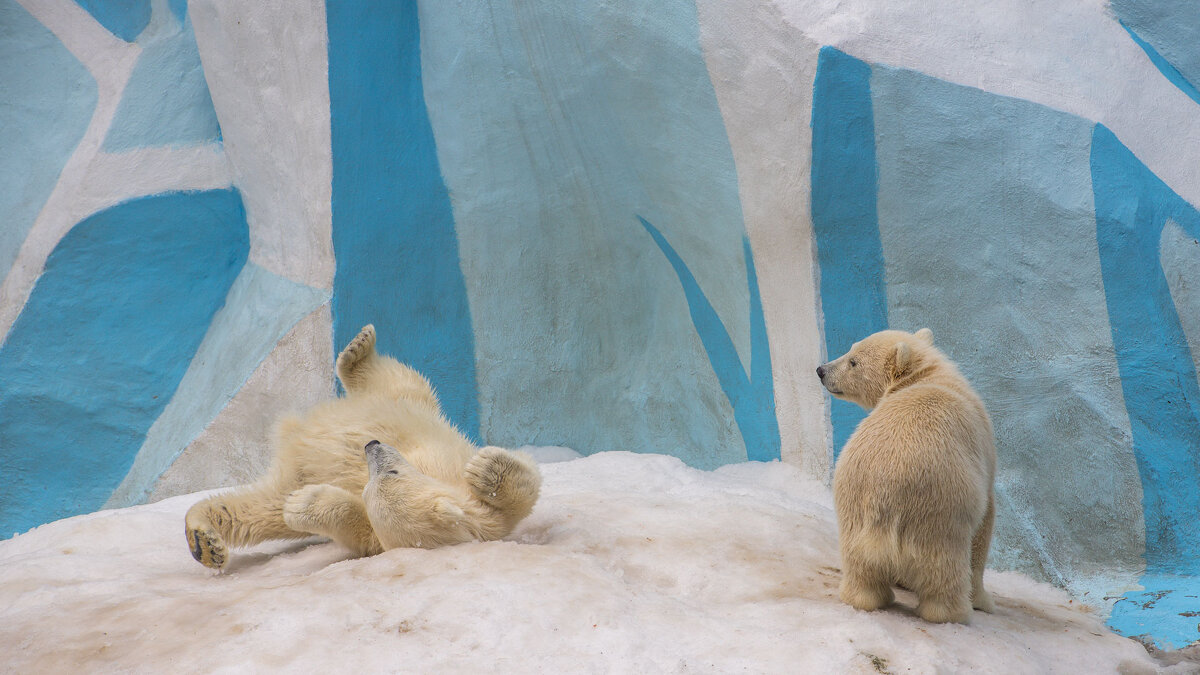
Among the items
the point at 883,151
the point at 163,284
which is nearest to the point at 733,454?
the point at 883,151

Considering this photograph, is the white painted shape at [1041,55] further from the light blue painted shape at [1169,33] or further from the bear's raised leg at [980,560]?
the bear's raised leg at [980,560]

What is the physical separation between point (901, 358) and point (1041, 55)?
1.91 m

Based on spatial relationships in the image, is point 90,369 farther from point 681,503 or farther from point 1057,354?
point 1057,354

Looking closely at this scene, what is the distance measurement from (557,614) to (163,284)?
424 cm

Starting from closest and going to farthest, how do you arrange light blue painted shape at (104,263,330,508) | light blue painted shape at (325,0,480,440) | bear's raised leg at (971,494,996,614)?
bear's raised leg at (971,494,996,614) < light blue painted shape at (325,0,480,440) < light blue painted shape at (104,263,330,508)

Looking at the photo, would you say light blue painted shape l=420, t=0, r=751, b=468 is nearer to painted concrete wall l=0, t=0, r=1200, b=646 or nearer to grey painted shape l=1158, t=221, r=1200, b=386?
painted concrete wall l=0, t=0, r=1200, b=646

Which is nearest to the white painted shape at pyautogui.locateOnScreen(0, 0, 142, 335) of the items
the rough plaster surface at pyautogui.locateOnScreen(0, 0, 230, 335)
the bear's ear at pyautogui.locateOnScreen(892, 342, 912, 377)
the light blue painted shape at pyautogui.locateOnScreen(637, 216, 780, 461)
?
the rough plaster surface at pyautogui.locateOnScreen(0, 0, 230, 335)

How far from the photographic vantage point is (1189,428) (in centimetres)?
319

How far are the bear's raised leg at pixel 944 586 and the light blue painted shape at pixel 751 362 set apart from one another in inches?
80.3

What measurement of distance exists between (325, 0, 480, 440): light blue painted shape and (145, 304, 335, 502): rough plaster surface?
0.30 metres

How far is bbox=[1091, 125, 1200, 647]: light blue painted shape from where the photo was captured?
3127 mm

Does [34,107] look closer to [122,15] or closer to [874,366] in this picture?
[122,15]

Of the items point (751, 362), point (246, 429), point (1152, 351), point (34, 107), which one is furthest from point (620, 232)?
point (34, 107)

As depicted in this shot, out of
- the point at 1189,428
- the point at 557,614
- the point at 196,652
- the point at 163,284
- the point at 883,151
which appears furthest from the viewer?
the point at 163,284
